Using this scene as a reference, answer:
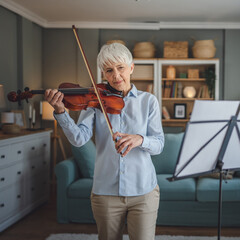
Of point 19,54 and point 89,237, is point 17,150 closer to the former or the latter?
point 89,237

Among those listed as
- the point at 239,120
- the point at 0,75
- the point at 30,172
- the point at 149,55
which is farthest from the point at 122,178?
the point at 149,55

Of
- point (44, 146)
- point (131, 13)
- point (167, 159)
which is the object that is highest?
point (131, 13)

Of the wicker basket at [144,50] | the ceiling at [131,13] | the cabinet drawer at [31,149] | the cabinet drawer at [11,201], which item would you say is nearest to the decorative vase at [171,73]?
the wicker basket at [144,50]

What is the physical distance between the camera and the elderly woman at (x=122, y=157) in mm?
1332

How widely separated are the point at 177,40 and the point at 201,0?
48.4 inches

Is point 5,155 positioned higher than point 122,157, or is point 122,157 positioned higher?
point 122,157

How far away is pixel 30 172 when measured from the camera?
3.44m

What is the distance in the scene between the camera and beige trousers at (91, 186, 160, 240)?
1334 millimetres

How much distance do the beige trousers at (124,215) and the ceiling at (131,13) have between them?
319 cm

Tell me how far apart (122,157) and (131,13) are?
361cm

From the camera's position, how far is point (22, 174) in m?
3.27

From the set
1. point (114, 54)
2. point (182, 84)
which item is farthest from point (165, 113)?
point (114, 54)

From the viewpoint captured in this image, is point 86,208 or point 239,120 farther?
point 86,208

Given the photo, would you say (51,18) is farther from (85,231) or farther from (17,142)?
(85,231)
